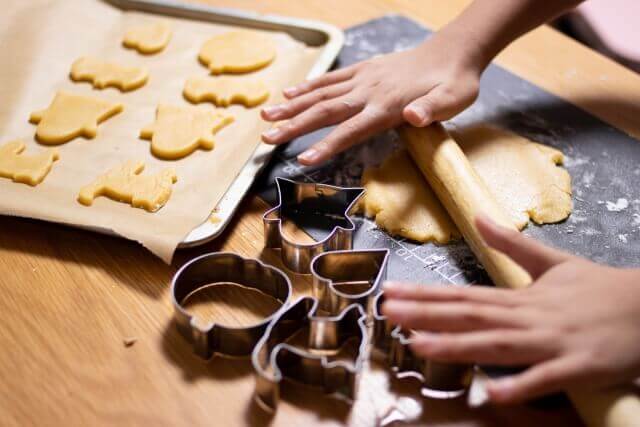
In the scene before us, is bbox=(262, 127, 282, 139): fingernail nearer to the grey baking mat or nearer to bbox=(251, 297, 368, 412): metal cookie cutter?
the grey baking mat

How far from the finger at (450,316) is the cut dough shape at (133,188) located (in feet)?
1.33

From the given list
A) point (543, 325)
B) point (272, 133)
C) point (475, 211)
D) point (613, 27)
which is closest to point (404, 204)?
point (475, 211)

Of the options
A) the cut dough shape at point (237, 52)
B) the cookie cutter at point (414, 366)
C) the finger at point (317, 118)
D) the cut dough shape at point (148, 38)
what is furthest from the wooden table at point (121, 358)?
the cut dough shape at point (148, 38)

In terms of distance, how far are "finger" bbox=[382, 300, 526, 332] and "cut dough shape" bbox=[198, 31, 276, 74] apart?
0.68m

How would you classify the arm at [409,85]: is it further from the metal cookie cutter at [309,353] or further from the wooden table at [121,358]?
the metal cookie cutter at [309,353]

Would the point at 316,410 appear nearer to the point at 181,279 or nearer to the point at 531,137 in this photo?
the point at 181,279

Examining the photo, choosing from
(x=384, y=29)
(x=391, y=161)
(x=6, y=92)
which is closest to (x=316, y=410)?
(x=391, y=161)

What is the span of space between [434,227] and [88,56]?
0.75 m

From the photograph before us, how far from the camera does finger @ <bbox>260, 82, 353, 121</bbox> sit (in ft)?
3.42

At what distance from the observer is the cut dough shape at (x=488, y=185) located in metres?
0.92

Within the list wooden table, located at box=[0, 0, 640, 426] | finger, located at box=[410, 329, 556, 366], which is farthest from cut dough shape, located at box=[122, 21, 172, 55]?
finger, located at box=[410, 329, 556, 366]

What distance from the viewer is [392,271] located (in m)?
0.85

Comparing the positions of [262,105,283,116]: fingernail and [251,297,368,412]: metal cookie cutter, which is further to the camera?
[262,105,283,116]: fingernail

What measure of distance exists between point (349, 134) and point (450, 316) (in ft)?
1.35
